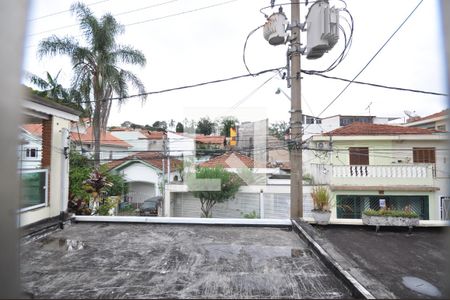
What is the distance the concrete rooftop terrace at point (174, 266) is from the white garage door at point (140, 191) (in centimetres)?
1186

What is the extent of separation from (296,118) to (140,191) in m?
13.4

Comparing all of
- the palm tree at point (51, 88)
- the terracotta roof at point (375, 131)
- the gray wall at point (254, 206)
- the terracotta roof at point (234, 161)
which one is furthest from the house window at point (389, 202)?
the palm tree at point (51, 88)

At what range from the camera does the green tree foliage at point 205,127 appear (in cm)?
2215

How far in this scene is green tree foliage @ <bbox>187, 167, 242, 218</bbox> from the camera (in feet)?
37.4

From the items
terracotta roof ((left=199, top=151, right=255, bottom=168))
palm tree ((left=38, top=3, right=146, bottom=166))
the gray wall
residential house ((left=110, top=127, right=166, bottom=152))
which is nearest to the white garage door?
terracotta roof ((left=199, top=151, right=255, bottom=168))

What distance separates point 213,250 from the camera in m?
3.69

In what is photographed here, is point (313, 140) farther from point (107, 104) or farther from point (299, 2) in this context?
point (107, 104)

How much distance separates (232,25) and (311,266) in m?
5.61

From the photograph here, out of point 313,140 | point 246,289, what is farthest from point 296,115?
point 313,140

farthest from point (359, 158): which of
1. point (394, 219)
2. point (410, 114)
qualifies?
point (410, 114)

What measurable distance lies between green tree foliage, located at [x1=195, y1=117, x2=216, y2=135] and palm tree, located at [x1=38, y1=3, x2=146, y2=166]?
10.2 meters

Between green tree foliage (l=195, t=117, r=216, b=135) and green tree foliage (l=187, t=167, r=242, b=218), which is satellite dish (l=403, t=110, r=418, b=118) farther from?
green tree foliage (l=187, t=167, r=242, b=218)

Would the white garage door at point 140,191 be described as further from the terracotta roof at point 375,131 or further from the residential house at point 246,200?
the terracotta roof at point 375,131

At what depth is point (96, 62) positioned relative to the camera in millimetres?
11578
